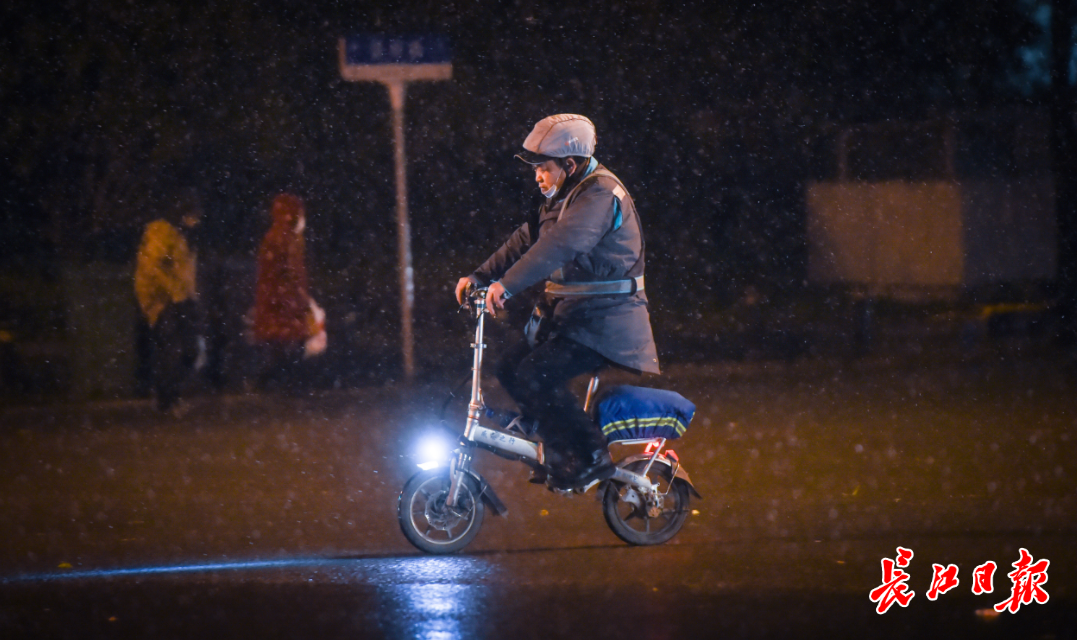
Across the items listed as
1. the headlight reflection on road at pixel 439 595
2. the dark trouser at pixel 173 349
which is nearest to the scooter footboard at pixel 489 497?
the headlight reflection on road at pixel 439 595

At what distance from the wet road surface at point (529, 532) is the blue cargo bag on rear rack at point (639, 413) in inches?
22.6

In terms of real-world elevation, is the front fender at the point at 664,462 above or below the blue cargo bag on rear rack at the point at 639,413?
below

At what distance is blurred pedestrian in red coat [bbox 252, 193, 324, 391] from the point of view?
11.7 m

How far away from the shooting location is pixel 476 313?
17.1 ft

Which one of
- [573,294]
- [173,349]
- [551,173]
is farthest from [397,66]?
[573,294]

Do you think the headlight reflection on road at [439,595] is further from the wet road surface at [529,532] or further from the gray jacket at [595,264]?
the gray jacket at [595,264]

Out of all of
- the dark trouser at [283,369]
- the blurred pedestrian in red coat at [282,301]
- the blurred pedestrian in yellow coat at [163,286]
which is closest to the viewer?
the blurred pedestrian in yellow coat at [163,286]

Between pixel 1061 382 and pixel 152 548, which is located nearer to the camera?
pixel 152 548

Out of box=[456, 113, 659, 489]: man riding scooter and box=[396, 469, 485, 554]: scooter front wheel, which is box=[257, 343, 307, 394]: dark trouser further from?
box=[456, 113, 659, 489]: man riding scooter

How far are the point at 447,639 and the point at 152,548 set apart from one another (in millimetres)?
2150

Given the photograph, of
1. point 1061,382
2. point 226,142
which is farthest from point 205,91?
point 1061,382

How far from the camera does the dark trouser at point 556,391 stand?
17.1 feet

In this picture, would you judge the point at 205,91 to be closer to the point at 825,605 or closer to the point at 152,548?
the point at 152,548

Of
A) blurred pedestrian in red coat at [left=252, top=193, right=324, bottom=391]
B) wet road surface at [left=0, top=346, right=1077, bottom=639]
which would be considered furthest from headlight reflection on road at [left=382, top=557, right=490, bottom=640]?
blurred pedestrian in red coat at [left=252, top=193, right=324, bottom=391]
